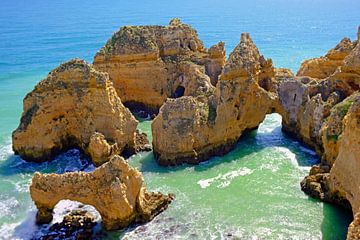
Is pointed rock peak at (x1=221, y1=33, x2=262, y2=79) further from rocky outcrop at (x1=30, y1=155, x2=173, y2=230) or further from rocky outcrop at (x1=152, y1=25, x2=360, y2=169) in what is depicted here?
rocky outcrop at (x1=30, y1=155, x2=173, y2=230)

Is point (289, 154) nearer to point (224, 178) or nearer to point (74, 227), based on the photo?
point (224, 178)

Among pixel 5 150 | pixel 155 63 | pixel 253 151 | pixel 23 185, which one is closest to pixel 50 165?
pixel 23 185

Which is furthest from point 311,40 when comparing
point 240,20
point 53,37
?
point 53,37

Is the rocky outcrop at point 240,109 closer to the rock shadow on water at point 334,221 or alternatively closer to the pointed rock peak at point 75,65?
the rock shadow on water at point 334,221

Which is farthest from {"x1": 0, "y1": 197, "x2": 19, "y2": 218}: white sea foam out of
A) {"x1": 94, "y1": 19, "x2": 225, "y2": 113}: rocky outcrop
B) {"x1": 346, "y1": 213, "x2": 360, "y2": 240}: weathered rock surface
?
{"x1": 346, "y1": 213, "x2": 360, "y2": 240}: weathered rock surface

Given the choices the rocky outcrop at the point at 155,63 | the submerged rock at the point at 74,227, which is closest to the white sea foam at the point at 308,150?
the rocky outcrop at the point at 155,63

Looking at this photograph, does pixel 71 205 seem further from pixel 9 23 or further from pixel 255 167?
pixel 9 23

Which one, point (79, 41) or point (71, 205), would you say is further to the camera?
point (79, 41)
